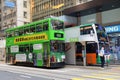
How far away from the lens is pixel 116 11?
29.2 meters

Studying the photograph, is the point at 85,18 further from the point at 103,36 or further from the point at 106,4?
the point at 103,36

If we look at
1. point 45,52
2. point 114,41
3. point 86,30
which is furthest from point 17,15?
point 86,30

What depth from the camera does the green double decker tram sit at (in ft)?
83.7

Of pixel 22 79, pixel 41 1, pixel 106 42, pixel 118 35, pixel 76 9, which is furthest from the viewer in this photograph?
pixel 41 1

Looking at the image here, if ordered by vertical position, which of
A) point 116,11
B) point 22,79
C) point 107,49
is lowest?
point 22,79

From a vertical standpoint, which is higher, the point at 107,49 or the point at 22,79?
the point at 107,49

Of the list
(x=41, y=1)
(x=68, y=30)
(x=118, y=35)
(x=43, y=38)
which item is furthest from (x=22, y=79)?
(x=41, y=1)

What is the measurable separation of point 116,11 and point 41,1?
3589cm

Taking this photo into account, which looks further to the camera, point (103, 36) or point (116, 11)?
point (116, 11)

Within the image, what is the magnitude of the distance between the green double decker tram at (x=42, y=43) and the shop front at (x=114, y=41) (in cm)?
527

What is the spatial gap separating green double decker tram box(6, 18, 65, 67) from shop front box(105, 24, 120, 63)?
527 cm

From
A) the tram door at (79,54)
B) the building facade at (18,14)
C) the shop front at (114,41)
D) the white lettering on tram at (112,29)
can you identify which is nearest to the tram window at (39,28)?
the tram door at (79,54)

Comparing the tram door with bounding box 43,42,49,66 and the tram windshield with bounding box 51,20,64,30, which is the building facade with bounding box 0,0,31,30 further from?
the tram door with bounding box 43,42,49,66

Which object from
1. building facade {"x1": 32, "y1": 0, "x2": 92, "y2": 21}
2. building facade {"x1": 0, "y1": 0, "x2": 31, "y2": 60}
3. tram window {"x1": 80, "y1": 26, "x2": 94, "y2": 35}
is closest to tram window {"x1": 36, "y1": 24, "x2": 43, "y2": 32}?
tram window {"x1": 80, "y1": 26, "x2": 94, "y2": 35}
